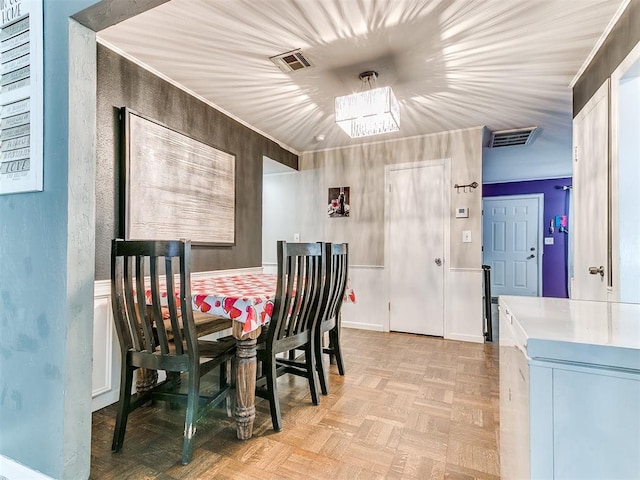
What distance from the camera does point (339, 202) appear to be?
4.13 metres

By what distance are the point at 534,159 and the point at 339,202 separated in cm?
285

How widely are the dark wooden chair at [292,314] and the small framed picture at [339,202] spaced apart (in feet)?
6.89

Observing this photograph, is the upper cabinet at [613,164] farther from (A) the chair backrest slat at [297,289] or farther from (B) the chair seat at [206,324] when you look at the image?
(B) the chair seat at [206,324]

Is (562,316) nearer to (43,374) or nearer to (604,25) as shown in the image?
(43,374)

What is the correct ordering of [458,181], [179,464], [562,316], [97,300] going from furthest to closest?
1. [458,181]
2. [97,300]
3. [179,464]
4. [562,316]

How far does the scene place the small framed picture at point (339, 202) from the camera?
4.09 m

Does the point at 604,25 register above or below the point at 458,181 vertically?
above

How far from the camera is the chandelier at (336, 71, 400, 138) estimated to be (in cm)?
211

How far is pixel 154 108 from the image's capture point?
241 centimetres

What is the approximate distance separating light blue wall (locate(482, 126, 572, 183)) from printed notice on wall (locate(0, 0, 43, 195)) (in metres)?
4.04

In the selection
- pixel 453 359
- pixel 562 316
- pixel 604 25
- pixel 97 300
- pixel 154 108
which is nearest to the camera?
pixel 562 316

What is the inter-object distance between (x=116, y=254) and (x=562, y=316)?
1.74m

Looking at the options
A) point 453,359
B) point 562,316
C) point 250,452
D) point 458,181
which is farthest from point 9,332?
point 458,181

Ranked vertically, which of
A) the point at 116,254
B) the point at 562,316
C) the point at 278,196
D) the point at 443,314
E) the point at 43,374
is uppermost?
the point at 278,196
